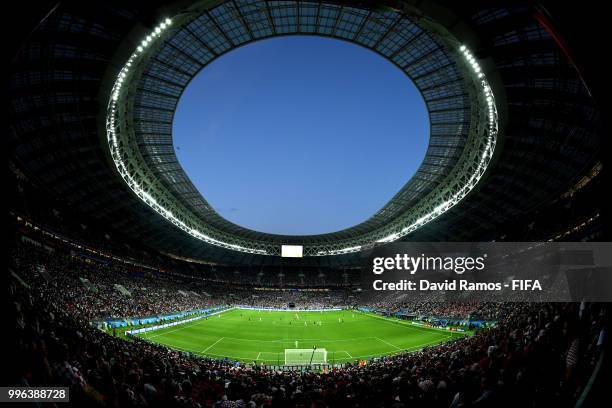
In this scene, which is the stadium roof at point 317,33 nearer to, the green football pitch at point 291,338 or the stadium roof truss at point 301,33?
the stadium roof truss at point 301,33

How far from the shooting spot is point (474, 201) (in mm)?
43562

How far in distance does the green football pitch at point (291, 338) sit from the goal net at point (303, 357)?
70 centimetres

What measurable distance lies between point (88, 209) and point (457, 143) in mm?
50257

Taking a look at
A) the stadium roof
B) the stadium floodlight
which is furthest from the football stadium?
the stadium floodlight

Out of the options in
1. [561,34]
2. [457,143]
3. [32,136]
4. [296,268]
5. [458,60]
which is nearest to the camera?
[561,34]

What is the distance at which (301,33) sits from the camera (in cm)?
2844

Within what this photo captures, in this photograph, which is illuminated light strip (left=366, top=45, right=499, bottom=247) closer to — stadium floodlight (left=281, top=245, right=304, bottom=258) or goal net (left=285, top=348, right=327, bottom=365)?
goal net (left=285, top=348, right=327, bottom=365)

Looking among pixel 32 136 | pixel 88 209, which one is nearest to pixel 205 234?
pixel 88 209

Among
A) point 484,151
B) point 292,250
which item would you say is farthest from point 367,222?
point 484,151

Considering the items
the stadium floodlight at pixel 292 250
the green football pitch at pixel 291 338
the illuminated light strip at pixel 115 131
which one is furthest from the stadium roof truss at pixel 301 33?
the stadium floodlight at pixel 292 250

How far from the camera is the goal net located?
3007cm

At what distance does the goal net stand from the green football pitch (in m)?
0.70

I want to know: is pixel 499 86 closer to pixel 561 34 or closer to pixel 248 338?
pixel 561 34

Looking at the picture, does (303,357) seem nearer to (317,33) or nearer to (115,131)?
(115,131)
